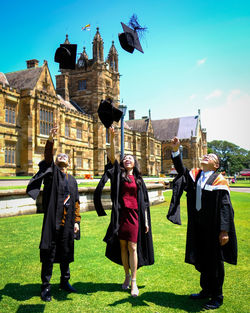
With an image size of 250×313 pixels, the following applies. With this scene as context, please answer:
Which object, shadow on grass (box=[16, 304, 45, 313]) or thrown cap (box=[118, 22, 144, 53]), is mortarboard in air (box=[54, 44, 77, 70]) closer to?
thrown cap (box=[118, 22, 144, 53])

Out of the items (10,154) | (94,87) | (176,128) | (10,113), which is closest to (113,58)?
(94,87)

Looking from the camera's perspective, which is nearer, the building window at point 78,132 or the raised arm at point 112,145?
the raised arm at point 112,145

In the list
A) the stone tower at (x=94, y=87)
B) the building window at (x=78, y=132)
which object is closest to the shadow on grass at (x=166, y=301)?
the building window at (x=78, y=132)

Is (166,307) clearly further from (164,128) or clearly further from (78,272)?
(164,128)

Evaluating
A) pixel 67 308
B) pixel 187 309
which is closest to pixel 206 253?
pixel 187 309

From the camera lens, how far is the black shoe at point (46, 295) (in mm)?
3529

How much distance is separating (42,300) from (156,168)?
2343 inches

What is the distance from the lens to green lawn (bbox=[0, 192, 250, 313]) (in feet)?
11.1

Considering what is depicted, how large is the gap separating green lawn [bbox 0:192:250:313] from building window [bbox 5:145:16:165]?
2067 centimetres

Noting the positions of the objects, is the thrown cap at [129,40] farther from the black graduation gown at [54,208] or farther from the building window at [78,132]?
the building window at [78,132]

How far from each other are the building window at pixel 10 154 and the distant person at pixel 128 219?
24222 millimetres

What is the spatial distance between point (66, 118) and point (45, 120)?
6044 millimetres

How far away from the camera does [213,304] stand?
338 centimetres

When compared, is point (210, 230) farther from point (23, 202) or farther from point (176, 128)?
point (176, 128)
